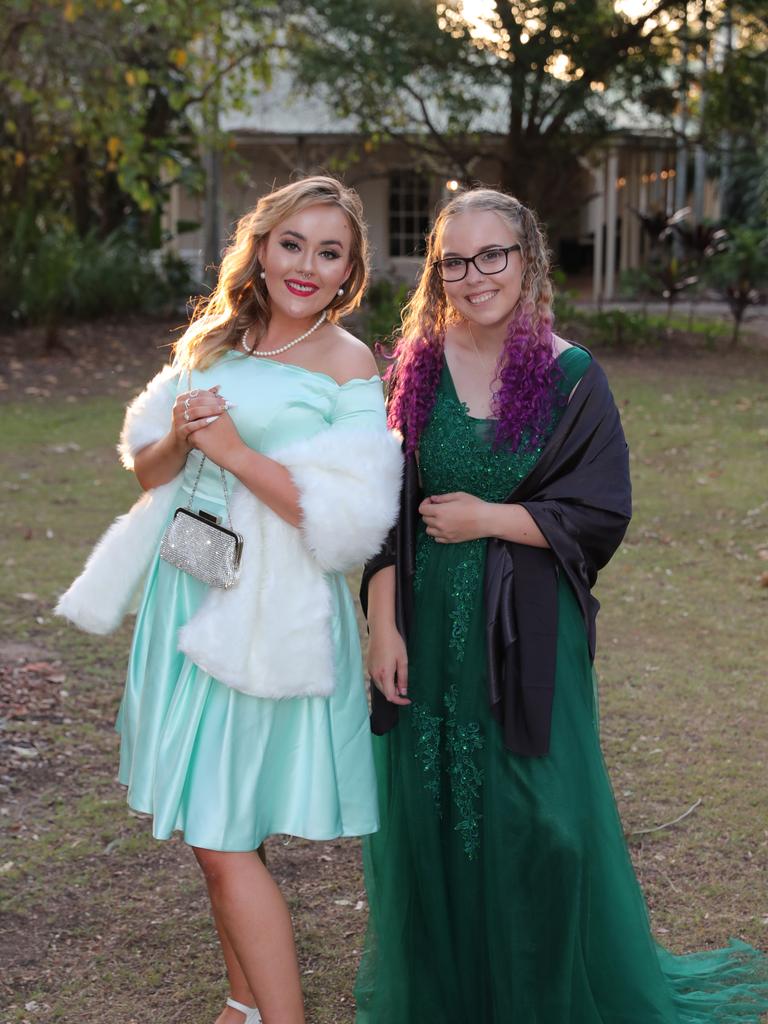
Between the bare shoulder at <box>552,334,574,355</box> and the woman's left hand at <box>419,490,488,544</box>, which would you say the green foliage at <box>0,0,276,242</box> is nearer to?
the bare shoulder at <box>552,334,574,355</box>

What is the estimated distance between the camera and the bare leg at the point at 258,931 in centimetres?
264

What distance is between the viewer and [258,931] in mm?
2635

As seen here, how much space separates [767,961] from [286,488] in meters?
1.84

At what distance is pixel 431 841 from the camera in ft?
9.21

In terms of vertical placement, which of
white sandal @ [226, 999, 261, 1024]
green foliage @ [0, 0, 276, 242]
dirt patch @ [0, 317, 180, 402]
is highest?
green foliage @ [0, 0, 276, 242]

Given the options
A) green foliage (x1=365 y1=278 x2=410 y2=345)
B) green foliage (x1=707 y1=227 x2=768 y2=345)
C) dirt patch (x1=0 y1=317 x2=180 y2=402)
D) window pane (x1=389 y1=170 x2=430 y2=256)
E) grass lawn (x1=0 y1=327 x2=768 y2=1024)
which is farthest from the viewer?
window pane (x1=389 y1=170 x2=430 y2=256)

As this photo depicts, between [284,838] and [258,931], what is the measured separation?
1.48 meters

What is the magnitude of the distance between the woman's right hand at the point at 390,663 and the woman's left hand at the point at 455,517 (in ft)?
0.78

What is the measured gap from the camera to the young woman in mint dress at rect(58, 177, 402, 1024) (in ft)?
8.59

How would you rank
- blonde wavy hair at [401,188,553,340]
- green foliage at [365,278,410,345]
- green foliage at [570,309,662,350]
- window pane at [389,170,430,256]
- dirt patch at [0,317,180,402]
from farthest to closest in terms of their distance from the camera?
window pane at [389,170,430,256] → green foliage at [570,309,662,350] → green foliage at [365,278,410,345] → dirt patch at [0,317,180,402] → blonde wavy hair at [401,188,553,340]

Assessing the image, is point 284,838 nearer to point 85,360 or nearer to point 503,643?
point 503,643

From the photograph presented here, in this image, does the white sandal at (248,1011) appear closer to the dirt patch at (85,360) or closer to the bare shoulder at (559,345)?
the bare shoulder at (559,345)

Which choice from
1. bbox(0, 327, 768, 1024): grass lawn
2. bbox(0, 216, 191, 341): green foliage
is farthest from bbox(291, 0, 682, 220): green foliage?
bbox(0, 327, 768, 1024): grass lawn

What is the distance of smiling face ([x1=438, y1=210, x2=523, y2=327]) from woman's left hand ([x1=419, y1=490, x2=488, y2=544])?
39 centimetres
